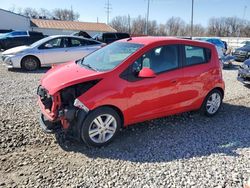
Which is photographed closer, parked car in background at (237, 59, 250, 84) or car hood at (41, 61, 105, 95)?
car hood at (41, 61, 105, 95)

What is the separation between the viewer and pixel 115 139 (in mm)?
4227

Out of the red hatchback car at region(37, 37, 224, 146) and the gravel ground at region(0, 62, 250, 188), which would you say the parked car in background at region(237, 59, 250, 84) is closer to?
the gravel ground at region(0, 62, 250, 188)

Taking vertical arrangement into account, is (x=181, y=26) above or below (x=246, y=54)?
above

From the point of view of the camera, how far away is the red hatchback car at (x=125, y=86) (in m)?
3.75

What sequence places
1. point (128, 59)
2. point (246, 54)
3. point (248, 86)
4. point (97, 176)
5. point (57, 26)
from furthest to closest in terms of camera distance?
point (57, 26) → point (246, 54) → point (248, 86) → point (128, 59) → point (97, 176)

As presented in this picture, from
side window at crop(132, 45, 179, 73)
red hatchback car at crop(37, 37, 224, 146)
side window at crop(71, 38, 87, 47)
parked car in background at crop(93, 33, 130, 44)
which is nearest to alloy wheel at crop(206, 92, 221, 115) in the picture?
red hatchback car at crop(37, 37, 224, 146)

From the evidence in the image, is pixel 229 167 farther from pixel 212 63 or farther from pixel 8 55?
pixel 8 55

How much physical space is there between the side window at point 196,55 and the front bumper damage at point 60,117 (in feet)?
7.62

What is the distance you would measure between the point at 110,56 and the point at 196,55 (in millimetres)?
1728

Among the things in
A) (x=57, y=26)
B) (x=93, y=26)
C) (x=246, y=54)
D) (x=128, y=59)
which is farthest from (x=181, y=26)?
(x=128, y=59)

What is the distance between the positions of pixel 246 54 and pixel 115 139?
1377cm

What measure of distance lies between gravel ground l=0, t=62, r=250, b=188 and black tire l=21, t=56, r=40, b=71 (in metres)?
5.11

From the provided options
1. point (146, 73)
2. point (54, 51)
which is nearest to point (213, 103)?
point (146, 73)

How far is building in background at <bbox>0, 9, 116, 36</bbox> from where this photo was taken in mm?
40844
